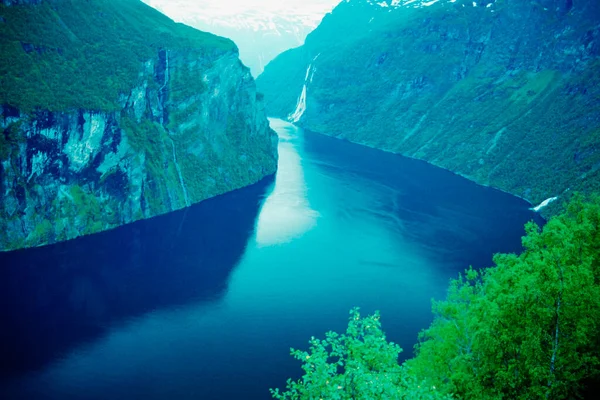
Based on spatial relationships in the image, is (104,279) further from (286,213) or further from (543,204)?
(543,204)

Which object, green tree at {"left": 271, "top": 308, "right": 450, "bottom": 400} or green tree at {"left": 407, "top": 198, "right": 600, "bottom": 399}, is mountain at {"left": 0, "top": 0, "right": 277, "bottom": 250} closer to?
green tree at {"left": 271, "top": 308, "right": 450, "bottom": 400}

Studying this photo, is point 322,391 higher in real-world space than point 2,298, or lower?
higher

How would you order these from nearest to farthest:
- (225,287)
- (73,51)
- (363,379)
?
(363,379)
(225,287)
(73,51)

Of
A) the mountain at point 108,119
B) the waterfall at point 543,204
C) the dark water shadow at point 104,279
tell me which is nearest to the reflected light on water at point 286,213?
the dark water shadow at point 104,279

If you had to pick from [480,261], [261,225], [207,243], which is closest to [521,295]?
[480,261]

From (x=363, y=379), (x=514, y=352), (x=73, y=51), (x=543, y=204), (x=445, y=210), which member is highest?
(x=73, y=51)

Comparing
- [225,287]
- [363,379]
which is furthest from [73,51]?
[363,379]

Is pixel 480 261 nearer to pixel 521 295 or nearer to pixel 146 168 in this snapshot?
pixel 521 295
